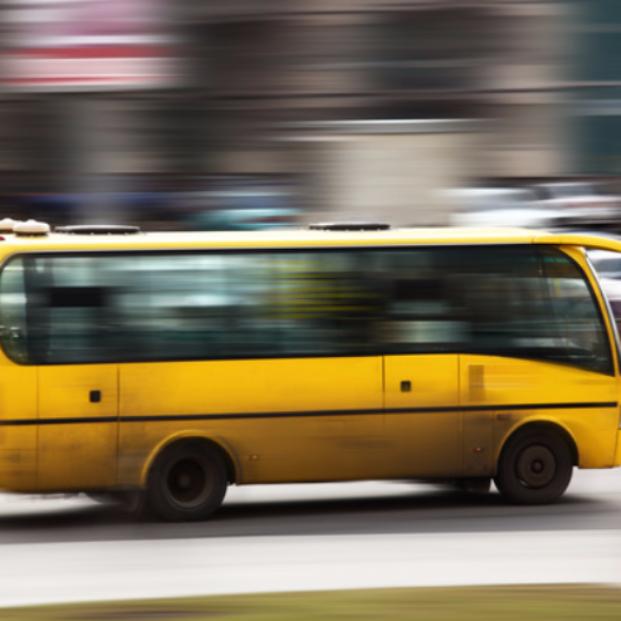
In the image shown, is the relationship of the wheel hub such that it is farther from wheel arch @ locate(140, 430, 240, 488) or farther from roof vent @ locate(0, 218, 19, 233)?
roof vent @ locate(0, 218, 19, 233)

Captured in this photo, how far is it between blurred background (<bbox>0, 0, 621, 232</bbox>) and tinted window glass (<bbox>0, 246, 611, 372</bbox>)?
48.9ft

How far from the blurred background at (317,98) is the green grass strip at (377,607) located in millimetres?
19275

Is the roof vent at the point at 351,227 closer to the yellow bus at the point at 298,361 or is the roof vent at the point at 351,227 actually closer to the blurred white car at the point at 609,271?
the yellow bus at the point at 298,361

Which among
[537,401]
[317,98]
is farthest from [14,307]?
[317,98]

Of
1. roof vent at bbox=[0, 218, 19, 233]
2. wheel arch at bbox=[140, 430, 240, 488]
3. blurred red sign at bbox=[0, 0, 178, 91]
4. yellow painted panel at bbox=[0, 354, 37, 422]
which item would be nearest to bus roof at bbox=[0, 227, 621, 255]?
roof vent at bbox=[0, 218, 19, 233]

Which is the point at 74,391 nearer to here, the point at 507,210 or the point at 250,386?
the point at 250,386

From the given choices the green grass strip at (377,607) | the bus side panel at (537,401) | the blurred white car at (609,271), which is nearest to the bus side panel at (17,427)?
the bus side panel at (537,401)

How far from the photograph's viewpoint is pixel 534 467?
12047mm

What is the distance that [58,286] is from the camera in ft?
36.9

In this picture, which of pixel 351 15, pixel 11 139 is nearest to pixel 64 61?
pixel 11 139

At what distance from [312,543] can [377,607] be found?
3137 millimetres

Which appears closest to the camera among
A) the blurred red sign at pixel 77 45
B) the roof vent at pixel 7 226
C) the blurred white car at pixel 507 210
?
the roof vent at pixel 7 226

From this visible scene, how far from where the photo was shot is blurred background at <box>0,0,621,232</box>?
90.3 ft

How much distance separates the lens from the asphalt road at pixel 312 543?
8.81 m
